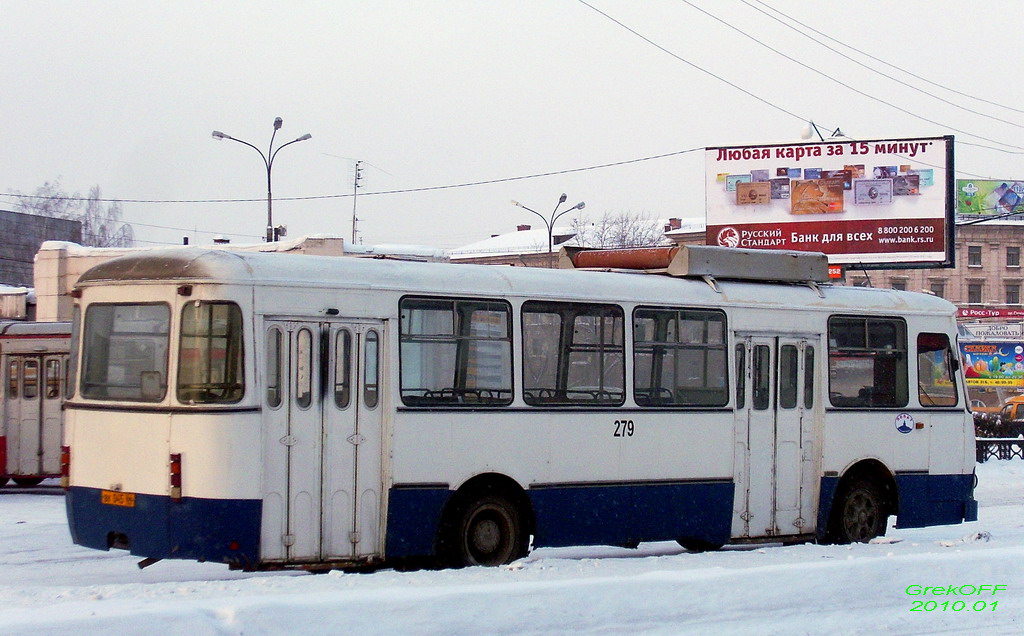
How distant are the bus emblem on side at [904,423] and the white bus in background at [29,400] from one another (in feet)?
45.0

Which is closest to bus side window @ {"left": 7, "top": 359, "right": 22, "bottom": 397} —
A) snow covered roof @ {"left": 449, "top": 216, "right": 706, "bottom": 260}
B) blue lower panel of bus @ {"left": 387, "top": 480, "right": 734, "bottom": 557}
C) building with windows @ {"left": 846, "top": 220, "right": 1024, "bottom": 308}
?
blue lower panel of bus @ {"left": 387, "top": 480, "right": 734, "bottom": 557}

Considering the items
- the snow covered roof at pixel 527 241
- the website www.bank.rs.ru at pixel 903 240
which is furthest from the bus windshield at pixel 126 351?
the snow covered roof at pixel 527 241

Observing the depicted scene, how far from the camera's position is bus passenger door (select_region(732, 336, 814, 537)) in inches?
491

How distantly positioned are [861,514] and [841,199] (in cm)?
2042

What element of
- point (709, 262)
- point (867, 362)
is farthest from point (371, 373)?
point (867, 362)

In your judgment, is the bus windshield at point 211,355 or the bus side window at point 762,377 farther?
the bus side window at point 762,377

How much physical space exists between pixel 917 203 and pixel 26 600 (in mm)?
28737

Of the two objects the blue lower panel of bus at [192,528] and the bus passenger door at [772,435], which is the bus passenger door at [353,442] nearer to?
the blue lower panel of bus at [192,528]

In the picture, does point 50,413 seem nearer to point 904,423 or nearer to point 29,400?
point 29,400

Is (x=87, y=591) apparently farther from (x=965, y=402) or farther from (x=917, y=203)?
(x=917, y=203)

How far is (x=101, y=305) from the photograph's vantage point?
33.0 ft

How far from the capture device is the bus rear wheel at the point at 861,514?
13.3m

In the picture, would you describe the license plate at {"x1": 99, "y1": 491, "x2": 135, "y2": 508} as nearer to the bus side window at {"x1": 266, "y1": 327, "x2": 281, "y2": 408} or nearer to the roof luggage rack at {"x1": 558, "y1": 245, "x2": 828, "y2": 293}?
the bus side window at {"x1": 266, "y1": 327, "x2": 281, "y2": 408}

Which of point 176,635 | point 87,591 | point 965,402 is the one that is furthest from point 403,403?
point 965,402
